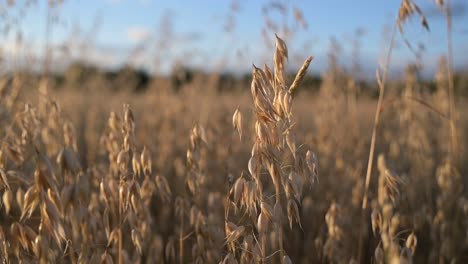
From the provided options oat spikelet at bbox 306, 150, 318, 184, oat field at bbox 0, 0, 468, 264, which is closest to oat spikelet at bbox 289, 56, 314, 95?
oat field at bbox 0, 0, 468, 264

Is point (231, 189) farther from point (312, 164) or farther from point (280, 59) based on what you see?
point (280, 59)

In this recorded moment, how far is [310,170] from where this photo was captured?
967 millimetres

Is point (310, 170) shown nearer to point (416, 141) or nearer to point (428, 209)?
point (428, 209)

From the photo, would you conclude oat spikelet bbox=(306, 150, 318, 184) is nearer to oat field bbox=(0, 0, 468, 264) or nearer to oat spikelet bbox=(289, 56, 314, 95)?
oat field bbox=(0, 0, 468, 264)

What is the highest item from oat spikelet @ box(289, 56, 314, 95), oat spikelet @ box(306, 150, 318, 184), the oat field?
oat spikelet @ box(289, 56, 314, 95)

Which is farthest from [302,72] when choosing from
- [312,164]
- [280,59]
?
[312,164]

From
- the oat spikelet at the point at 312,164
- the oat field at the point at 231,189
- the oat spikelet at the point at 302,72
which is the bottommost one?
the oat field at the point at 231,189

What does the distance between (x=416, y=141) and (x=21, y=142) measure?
6.53 feet

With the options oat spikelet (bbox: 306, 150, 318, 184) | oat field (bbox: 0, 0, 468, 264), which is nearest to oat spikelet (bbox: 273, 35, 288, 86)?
oat field (bbox: 0, 0, 468, 264)

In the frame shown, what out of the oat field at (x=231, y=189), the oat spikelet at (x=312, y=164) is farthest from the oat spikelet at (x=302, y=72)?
the oat spikelet at (x=312, y=164)

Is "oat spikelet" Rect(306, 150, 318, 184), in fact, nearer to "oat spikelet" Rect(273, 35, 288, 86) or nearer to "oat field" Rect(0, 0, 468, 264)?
"oat field" Rect(0, 0, 468, 264)

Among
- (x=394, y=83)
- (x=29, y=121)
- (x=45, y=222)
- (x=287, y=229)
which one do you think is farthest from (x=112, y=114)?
(x=394, y=83)

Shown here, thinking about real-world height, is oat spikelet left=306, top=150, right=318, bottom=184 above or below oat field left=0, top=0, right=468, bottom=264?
above

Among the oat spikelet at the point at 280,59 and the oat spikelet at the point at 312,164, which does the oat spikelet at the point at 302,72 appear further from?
the oat spikelet at the point at 312,164
